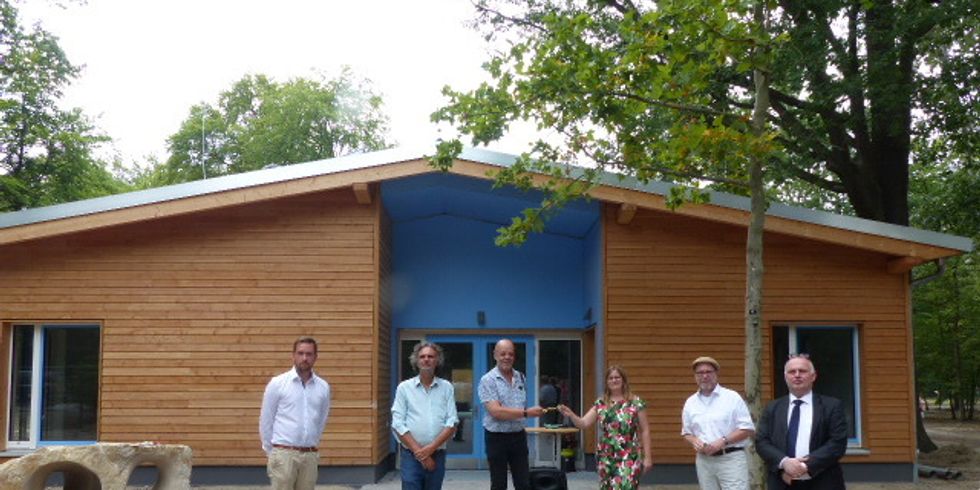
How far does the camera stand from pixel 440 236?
14.7 metres

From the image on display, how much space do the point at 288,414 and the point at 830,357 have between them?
26.4 ft

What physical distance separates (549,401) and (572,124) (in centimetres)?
530

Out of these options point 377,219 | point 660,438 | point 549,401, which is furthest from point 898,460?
point 377,219

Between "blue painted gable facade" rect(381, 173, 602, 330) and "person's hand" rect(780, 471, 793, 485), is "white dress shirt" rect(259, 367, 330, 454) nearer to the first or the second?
"person's hand" rect(780, 471, 793, 485)

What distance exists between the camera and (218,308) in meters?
12.0

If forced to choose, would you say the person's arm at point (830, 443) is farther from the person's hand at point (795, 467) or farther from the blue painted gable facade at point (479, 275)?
the blue painted gable facade at point (479, 275)

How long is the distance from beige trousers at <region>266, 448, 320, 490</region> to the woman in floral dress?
5.88ft

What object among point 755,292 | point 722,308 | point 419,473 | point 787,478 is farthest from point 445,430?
point 722,308

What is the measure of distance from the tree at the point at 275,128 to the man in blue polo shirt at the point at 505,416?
3220 centimetres

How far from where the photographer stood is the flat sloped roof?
37.5ft

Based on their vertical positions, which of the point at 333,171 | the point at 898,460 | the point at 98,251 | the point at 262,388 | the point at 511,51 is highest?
the point at 511,51

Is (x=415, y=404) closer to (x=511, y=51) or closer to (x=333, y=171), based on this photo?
(x=511, y=51)

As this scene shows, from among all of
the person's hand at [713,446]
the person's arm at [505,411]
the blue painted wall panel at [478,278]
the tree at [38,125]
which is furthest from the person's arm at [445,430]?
the tree at [38,125]

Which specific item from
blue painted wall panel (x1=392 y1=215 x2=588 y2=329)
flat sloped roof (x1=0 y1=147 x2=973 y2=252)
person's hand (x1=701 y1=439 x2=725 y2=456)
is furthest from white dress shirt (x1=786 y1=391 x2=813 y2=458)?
blue painted wall panel (x1=392 y1=215 x2=588 y2=329)
